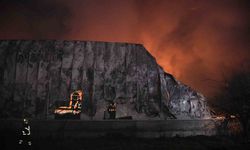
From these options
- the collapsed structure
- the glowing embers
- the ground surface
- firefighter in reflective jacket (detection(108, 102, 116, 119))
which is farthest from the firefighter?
the ground surface

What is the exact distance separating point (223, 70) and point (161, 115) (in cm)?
702

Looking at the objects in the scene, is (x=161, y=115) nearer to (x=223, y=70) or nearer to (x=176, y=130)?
(x=176, y=130)

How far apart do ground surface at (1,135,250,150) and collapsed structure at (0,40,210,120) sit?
1.27 meters

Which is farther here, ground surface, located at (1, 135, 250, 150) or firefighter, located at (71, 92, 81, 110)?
firefighter, located at (71, 92, 81, 110)

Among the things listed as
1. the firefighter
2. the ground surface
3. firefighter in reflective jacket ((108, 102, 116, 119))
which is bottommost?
the ground surface

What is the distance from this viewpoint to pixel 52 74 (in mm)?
10367

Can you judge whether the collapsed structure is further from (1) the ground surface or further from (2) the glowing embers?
(1) the ground surface

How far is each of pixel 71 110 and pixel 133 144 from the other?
10.5 ft

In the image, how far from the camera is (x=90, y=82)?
10359mm

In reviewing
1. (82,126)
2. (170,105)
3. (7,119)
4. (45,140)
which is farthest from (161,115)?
(7,119)

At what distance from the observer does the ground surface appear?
797 cm

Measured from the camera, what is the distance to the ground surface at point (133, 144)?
26.2 ft

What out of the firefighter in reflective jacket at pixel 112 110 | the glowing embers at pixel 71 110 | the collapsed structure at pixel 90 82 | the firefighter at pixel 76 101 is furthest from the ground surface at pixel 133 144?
the firefighter at pixel 76 101

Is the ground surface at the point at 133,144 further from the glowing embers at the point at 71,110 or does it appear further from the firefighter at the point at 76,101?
the firefighter at the point at 76,101
